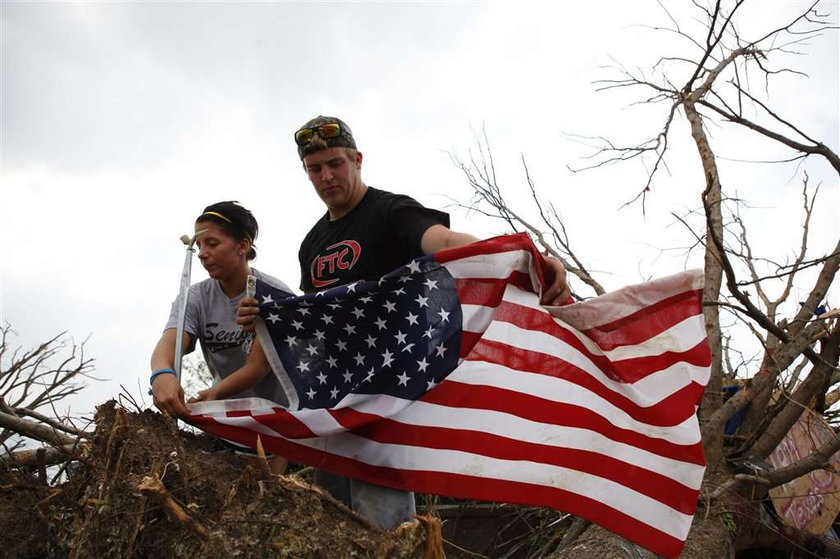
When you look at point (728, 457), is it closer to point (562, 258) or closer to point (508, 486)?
point (562, 258)

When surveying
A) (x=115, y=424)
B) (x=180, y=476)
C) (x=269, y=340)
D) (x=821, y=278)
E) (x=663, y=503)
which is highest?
(x=821, y=278)

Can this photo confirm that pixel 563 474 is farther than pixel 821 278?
No

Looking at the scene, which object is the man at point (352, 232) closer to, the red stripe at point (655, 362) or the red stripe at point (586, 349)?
the red stripe at point (586, 349)

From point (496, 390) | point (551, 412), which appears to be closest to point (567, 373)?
point (551, 412)

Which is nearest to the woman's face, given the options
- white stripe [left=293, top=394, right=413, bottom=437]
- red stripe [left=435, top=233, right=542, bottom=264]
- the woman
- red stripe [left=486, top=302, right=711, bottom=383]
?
the woman

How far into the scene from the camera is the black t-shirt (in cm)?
301

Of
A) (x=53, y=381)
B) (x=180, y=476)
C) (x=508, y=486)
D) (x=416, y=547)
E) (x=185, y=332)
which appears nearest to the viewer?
(x=416, y=547)

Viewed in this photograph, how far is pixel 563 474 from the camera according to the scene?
2.93 metres

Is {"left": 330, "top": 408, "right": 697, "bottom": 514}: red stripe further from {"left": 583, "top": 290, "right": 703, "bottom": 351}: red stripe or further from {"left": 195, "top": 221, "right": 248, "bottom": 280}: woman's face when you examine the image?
{"left": 195, "top": 221, "right": 248, "bottom": 280}: woman's face

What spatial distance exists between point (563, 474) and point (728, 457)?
3228mm

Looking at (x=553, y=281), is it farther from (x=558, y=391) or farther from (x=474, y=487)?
(x=474, y=487)

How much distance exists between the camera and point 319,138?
3.23 m

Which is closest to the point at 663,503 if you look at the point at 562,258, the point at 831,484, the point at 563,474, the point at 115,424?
the point at 563,474

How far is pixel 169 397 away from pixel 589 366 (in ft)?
5.99
